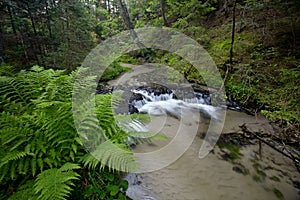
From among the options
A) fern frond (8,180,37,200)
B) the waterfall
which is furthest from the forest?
the waterfall

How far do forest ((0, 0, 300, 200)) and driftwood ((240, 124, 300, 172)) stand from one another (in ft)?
0.20

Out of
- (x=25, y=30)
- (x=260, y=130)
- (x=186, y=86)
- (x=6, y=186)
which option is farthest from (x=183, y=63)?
(x=25, y=30)

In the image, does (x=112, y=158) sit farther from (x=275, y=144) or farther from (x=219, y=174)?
(x=275, y=144)

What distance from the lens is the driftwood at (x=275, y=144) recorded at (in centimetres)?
336

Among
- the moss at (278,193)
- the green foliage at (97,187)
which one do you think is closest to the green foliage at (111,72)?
the green foliage at (97,187)

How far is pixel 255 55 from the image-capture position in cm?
677

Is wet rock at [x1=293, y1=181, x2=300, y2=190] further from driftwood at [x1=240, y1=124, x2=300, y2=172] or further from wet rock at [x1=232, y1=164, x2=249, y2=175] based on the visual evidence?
wet rock at [x1=232, y1=164, x2=249, y2=175]

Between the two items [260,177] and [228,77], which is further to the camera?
[228,77]

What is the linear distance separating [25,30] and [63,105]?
920cm

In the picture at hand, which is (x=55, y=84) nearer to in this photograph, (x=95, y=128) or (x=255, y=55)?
(x=95, y=128)

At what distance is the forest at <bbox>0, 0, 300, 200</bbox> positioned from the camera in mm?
1516

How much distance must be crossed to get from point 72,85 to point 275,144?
438 centimetres

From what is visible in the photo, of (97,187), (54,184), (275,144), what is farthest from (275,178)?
(54,184)

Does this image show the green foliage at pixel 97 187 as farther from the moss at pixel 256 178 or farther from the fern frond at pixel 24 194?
the moss at pixel 256 178
